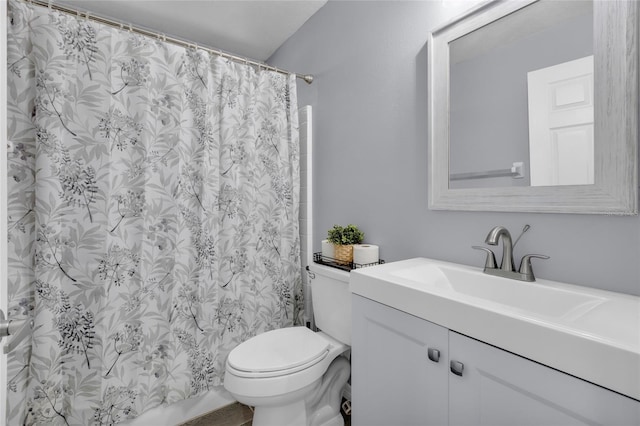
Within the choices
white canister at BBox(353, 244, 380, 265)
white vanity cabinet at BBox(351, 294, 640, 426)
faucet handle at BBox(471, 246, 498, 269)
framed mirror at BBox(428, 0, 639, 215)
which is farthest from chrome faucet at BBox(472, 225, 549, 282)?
white canister at BBox(353, 244, 380, 265)

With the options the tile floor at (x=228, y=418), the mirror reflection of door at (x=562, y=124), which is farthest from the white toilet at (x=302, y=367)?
the mirror reflection of door at (x=562, y=124)

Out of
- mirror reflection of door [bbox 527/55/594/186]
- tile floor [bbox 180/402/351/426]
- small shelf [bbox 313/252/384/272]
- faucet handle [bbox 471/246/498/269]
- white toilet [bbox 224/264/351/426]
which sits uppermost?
mirror reflection of door [bbox 527/55/594/186]

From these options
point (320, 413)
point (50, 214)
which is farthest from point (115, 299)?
point (320, 413)

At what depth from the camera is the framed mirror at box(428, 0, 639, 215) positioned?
0.81m

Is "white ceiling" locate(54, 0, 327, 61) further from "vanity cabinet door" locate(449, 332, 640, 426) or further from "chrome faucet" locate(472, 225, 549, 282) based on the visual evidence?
"vanity cabinet door" locate(449, 332, 640, 426)

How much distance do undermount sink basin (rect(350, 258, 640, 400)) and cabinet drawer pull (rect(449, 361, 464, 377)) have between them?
0.28 feet

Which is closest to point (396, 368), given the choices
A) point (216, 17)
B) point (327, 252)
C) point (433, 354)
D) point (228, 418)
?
point (433, 354)

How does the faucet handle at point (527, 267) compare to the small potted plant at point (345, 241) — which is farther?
the small potted plant at point (345, 241)

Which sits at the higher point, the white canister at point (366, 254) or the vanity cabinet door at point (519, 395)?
the white canister at point (366, 254)

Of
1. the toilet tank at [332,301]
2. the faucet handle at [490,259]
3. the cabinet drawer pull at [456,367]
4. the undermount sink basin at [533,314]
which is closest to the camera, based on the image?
the undermount sink basin at [533,314]

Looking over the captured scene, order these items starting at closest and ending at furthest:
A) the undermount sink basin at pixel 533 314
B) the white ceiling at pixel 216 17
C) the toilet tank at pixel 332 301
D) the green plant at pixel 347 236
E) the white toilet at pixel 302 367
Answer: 1. the undermount sink basin at pixel 533 314
2. the white toilet at pixel 302 367
3. the toilet tank at pixel 332 301
4. the green plant at pixel 347 236
5. the white ceiling at pixel 216 17

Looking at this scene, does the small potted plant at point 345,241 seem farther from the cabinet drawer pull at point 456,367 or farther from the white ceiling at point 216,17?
the white ceiling at point 216,17

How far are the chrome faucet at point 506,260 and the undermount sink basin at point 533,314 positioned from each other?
2 cm

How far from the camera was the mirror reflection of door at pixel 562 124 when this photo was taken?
0.88 m
